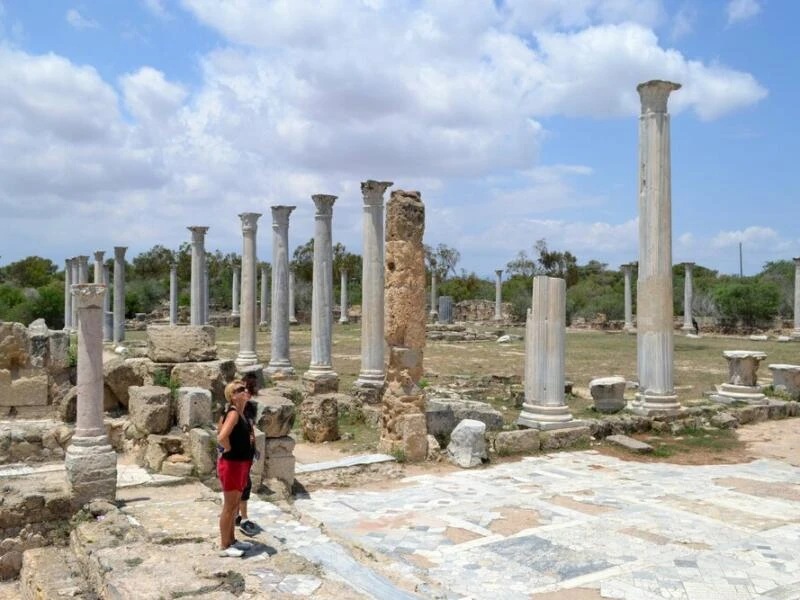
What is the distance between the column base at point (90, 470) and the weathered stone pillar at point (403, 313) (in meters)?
4.68

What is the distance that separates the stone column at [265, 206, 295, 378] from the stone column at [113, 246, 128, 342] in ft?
42.9

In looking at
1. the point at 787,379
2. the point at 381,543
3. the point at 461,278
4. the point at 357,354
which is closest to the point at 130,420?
the point at 381,543

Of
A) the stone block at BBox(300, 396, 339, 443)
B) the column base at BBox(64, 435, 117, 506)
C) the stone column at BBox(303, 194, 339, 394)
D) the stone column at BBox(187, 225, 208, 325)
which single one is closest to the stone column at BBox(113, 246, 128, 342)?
the stone column at BBox(187, 225, 208, 325)

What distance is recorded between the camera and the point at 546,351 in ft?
42.4

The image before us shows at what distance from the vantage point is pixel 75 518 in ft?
24.2

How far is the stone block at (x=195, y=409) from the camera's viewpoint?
9766 mm

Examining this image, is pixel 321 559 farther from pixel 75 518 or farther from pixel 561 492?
pixel 561 492

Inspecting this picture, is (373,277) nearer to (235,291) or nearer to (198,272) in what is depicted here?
(198,272)

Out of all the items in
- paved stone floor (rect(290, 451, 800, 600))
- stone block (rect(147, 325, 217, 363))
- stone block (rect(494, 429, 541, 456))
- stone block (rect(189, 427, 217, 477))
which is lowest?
paved stone floor (rect(290, 451, 800, 600))

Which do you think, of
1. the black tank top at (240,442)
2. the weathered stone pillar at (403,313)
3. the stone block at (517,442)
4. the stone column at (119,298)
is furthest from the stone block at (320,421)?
the stone column at (119,298)

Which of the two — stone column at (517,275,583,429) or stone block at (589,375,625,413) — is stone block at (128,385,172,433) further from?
stone block at (589,375,625,413)

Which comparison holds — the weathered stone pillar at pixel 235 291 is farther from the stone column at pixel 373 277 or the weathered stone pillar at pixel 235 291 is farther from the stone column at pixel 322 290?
the stone column at pixel 373 277

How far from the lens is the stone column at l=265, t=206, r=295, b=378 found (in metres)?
19.8

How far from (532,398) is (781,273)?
54678 millimetres
